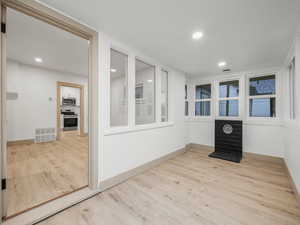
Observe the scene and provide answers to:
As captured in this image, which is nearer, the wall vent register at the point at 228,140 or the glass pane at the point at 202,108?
the wall vent register at the point at 228,140

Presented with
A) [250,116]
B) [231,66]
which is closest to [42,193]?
[231,66]

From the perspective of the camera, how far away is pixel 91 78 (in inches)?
76.5

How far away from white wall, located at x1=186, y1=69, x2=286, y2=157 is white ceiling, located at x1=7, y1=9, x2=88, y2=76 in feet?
12.4

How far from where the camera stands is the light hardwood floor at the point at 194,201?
4.91 feet

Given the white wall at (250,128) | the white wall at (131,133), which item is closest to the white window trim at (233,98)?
the white wall at (250,128)

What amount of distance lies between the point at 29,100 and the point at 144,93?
4.30m

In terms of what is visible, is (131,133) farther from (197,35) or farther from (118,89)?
(197,35)

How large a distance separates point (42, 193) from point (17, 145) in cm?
368

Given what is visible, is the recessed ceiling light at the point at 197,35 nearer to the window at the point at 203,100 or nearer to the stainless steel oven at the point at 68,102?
the window at the point at 203,100

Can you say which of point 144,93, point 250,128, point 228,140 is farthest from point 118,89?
point 250,128

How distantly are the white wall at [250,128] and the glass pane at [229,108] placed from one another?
0.48 feet

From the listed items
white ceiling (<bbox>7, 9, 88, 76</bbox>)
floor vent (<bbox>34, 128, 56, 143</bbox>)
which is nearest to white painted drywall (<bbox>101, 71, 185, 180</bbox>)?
white ceiling (<bbox>7, 9, 88, 76</bbox>)

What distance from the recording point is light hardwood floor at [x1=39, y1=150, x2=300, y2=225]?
1.50 m

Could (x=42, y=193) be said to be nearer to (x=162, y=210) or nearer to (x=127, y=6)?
(x=162, y=210)
